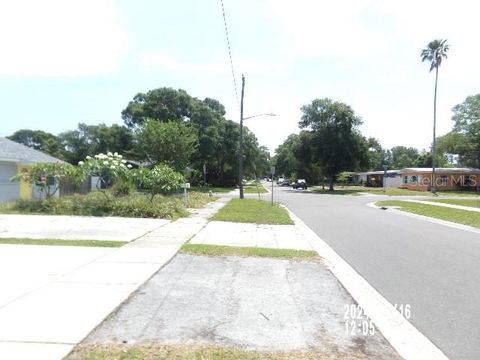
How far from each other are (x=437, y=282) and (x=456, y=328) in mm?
2751

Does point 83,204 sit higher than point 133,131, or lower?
lower

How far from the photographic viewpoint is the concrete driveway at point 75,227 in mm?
13062

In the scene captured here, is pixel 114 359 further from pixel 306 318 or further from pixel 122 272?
pixel 122 272

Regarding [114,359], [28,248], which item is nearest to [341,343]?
[114,359]

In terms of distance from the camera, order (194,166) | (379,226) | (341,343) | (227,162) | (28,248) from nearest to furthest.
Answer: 1. (341,343)
2. (28,248)
3. (379,226)
4. (194,166)
5. (227,162)

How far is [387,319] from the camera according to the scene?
628 centimetres

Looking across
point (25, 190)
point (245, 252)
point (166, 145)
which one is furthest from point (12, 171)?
point (245, 252)

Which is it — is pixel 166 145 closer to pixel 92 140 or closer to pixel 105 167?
pixel 105 167

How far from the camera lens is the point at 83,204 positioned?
19.8 meters

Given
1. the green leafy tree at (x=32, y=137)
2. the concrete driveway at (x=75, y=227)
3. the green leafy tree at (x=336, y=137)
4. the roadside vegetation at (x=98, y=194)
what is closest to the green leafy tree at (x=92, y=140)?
the green leafy tree at (x=32, y=137)

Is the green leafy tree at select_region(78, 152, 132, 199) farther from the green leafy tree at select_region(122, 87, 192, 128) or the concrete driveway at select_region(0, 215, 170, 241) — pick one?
the green leafy tree at select_region(122, 87, 192, 128)

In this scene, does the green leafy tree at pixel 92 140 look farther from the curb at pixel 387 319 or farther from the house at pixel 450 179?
the curb at pixel 387 319

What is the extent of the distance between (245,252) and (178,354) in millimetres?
6327

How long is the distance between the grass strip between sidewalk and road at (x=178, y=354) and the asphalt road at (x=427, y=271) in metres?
1.51
